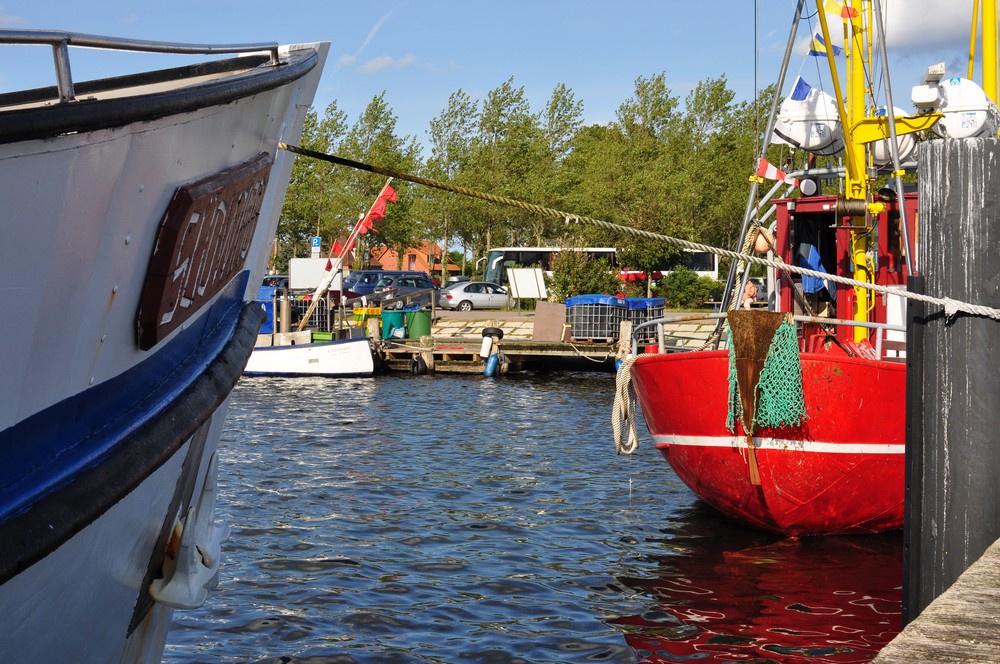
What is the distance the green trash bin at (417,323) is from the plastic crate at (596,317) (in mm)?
4076

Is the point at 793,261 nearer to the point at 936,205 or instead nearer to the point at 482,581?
the point at 482,581

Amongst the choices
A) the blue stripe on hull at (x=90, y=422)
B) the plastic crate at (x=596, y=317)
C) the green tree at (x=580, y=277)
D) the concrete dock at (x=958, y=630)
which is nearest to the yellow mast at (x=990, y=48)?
the concrete dock at (x=958, y=630)

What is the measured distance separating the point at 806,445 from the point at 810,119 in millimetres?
4606

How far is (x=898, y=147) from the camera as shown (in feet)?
36.6

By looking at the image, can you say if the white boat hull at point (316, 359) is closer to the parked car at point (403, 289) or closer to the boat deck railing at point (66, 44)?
the parked car at point (403, 289)

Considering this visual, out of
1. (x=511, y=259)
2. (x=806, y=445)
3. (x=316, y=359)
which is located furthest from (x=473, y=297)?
(x=806, y=445)

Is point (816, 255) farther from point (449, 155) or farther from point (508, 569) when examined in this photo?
point (449, 155)

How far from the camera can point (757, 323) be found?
8.36 meters

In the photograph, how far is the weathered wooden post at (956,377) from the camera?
173 inches

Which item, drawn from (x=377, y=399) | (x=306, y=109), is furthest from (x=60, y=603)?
(x=377, y=399)

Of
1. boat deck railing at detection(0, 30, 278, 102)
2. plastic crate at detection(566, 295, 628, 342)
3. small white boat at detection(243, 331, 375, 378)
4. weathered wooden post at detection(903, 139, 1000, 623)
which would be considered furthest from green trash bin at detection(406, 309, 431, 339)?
boat deck railing at detection(0, 30, 278, 102)

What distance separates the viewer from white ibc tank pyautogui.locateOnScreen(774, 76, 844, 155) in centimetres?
1180

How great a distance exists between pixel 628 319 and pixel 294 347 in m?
8.12

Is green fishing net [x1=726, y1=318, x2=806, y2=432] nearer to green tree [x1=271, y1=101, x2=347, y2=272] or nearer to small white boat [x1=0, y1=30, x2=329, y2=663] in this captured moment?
small white boat [x1=0, y1=30, x2=329, y2=663]
